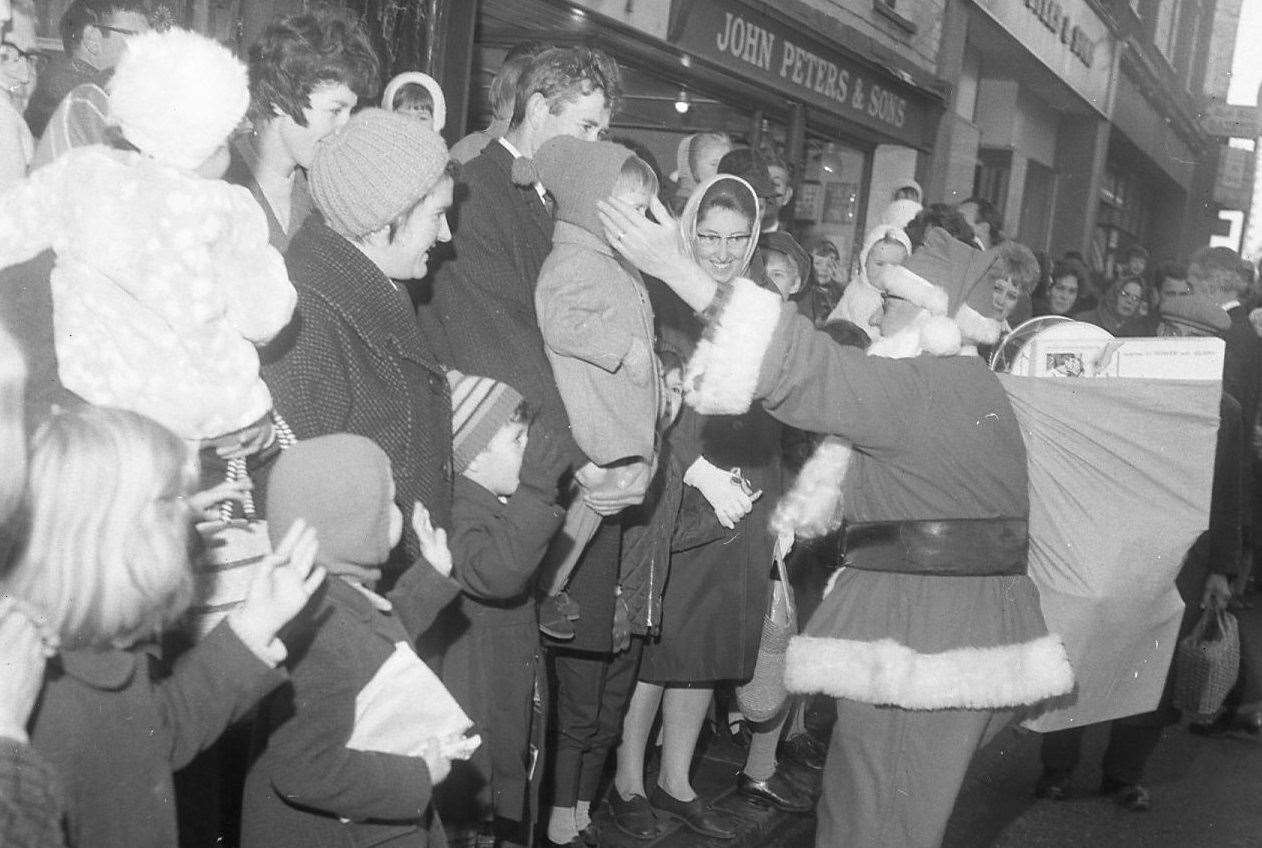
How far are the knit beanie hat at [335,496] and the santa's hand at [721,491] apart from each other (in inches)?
74.1

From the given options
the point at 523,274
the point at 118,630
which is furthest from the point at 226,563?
the point at 523,274

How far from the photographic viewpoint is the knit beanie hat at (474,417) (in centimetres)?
293

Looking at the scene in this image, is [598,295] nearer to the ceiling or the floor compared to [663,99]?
nearer to the floor

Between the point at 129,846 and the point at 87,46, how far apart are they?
6.19 feet

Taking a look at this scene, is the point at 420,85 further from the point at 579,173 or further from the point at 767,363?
the point at 767,363

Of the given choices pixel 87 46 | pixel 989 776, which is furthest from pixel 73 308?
pixel 989 776

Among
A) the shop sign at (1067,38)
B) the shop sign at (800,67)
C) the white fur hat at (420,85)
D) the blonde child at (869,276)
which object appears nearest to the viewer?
the white fur hat at (420,85)

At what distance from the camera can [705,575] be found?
162 inches

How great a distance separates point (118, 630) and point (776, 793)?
10.4 ft

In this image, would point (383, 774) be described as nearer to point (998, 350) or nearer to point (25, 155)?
point (25, 155)

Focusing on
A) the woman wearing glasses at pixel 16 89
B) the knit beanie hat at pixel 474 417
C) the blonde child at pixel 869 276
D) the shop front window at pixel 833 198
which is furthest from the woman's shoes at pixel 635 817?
the shop front window at pixel 833 198

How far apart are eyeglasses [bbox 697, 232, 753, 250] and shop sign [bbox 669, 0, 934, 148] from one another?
3912 mm

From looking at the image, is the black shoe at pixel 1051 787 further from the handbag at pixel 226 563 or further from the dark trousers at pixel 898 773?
the handbag at pixel 226 563

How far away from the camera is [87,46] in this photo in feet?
9.38
